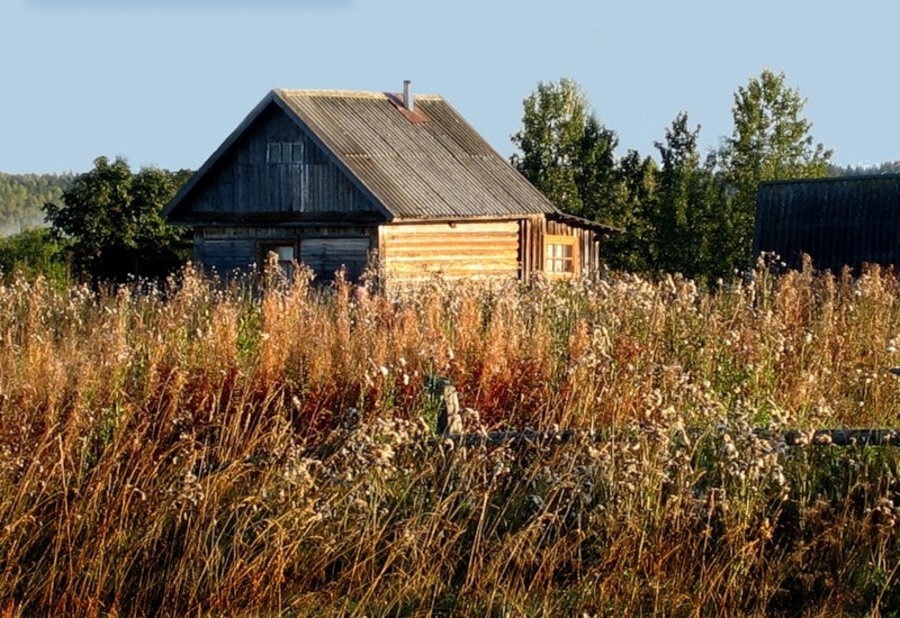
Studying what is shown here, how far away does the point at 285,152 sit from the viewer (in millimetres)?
28156

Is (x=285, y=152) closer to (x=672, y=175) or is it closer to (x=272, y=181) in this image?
(x=272, y=181)

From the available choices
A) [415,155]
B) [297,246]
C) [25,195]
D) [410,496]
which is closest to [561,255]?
[415,155]

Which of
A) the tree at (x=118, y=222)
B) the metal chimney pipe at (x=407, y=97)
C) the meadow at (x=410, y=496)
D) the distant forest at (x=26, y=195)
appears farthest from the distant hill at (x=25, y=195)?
the meadow at (x=410, y=496)

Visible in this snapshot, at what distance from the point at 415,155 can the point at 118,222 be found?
1008cm

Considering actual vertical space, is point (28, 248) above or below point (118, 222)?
below

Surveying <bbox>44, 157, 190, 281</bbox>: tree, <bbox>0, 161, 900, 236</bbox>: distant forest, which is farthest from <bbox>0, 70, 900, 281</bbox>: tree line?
<bbox>0, 161, 900, 236</bbox>: distant forest

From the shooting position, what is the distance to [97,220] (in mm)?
35594

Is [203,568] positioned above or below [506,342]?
below

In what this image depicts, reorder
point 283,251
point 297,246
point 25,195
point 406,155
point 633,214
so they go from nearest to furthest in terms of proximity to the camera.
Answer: point 297,246 → point 283,251 → point 406,155 → point 633,214 → point 25,195

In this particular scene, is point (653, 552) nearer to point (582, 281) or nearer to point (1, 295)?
point (582, 281)

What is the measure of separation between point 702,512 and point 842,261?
26.7 metres

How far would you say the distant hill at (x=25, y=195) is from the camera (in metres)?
157

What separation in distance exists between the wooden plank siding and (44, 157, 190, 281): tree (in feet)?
30.4

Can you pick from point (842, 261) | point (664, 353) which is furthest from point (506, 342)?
point (842, 261)
